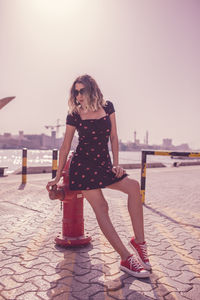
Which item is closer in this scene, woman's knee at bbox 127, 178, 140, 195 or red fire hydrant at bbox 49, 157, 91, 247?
woman's knee at bbox 127, 178, 140, 195

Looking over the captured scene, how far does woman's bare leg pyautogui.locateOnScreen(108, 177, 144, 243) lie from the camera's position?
2666mm

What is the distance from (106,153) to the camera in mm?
2750

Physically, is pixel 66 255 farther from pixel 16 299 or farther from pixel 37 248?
pixel 16 299

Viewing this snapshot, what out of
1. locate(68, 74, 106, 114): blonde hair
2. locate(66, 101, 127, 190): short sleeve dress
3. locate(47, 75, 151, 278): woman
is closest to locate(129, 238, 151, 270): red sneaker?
locate(47, 75, 151, 278): woman

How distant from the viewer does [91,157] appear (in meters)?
2.67

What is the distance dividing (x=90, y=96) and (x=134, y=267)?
1.58 m

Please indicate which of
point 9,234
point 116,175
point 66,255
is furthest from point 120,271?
point 9,234

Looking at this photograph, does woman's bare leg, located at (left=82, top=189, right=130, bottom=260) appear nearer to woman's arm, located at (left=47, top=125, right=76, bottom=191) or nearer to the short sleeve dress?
A: the short sleeve dress

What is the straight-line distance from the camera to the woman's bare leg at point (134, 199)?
267 cm

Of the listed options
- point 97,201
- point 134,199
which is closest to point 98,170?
point 97,201

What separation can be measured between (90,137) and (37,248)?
1542mm

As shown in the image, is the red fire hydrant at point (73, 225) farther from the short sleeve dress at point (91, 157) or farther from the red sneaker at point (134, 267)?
the red sneaker at point (134, 267)

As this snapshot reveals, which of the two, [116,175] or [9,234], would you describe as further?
[9,234]

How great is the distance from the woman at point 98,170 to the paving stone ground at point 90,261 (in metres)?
0.25
